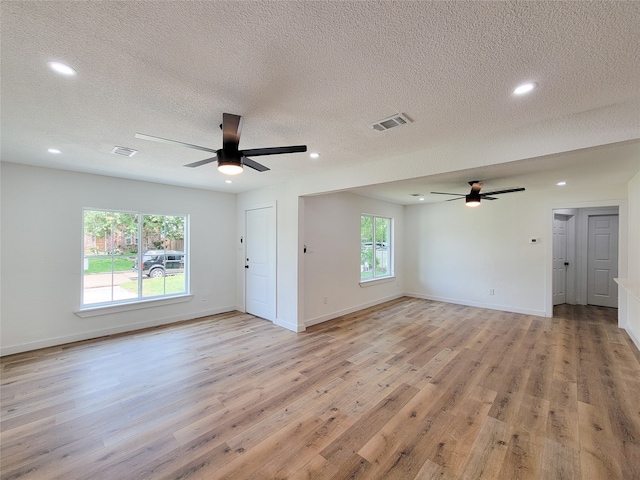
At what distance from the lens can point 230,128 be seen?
7.28 ft

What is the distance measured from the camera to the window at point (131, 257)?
4.35 metres

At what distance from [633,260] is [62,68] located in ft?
22.3

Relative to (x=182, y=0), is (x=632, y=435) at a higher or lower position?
lower

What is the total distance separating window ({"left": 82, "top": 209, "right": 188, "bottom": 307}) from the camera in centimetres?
435

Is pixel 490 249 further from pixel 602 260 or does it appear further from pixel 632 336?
pixel 602 260

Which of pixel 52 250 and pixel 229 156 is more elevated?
pixel 229 156

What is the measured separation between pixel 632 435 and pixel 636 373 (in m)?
1.50

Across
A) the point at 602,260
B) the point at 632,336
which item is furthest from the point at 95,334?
the point at 602,260

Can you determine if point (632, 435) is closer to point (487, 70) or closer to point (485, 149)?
point (485, 149)

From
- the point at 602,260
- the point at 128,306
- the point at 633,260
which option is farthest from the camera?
the point at 602,260

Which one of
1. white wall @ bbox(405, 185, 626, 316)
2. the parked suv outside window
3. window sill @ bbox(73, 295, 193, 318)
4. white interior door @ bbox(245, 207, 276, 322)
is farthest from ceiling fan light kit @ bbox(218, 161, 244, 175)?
white wall @ bbox(405, 185, 626, 316)

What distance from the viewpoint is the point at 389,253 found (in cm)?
718

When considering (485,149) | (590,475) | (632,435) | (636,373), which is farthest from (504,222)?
(590,475)

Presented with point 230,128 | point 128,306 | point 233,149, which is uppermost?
point 230,128
